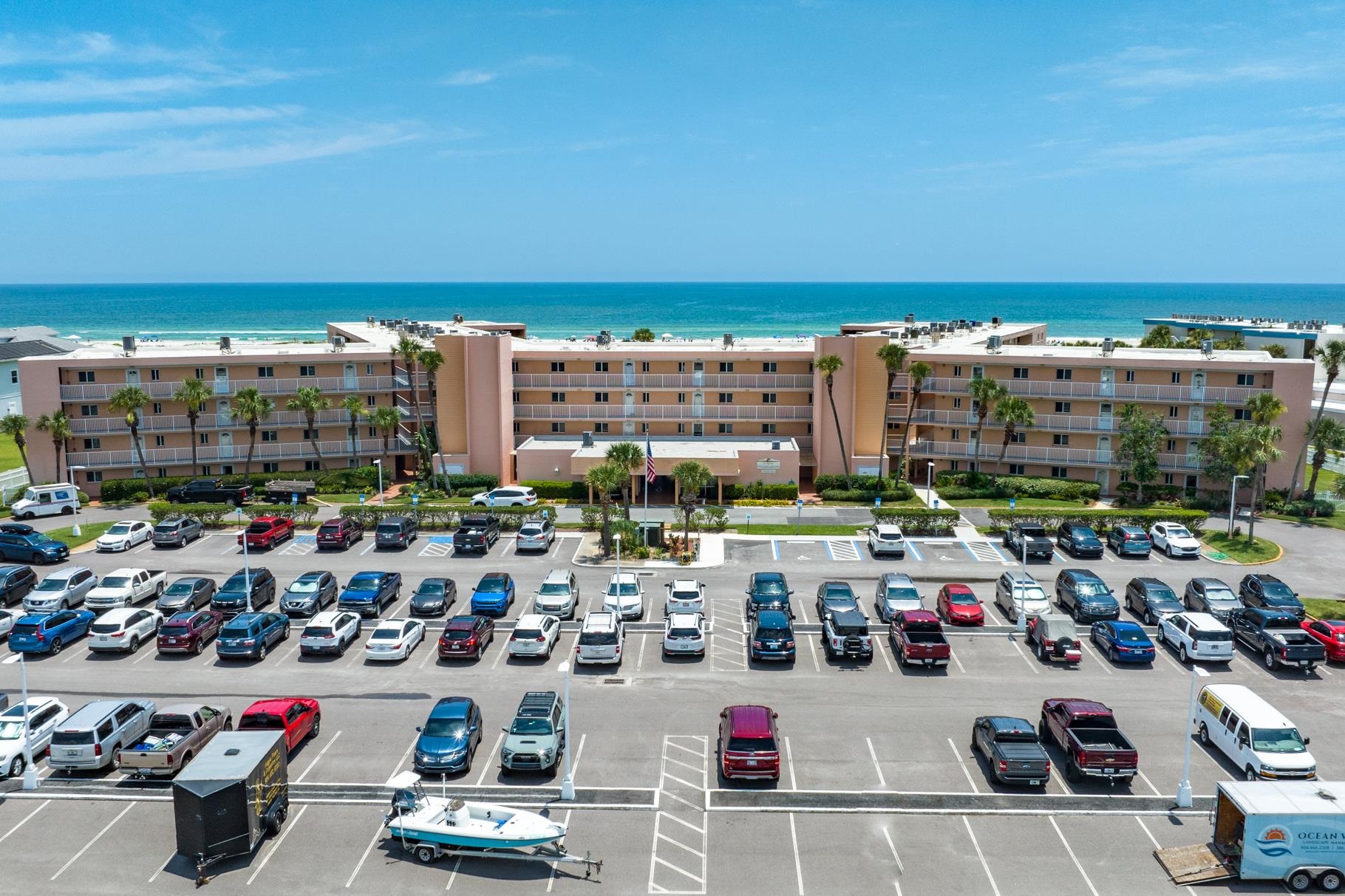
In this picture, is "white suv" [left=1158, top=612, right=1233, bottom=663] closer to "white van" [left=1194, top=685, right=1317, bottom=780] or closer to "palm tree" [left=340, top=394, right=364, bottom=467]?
"white van" [left=1194, top=685, right=1317, bottom=780]

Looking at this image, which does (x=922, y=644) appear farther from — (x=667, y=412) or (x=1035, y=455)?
(x=667, y=412)

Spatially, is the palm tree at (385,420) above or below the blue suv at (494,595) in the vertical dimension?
above

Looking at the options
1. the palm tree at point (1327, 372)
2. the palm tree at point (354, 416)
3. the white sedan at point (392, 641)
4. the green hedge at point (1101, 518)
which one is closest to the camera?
the white sedan at point (392, 641)

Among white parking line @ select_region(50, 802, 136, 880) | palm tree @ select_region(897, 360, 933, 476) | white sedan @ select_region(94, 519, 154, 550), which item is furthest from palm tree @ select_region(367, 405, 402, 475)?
white parking line @ select_region(50, 802, 136, 880)

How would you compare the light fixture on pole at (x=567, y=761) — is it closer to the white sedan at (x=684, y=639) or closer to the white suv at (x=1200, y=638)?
the white sedan at (x=684, y=639)

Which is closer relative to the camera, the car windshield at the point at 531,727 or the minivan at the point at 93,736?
the minivan at the point at 93,736

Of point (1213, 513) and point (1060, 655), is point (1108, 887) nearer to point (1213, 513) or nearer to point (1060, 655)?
point (1060, 655)

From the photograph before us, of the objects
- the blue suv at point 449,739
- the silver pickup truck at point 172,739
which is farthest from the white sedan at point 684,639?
the silver pickup truck at point 172,739
